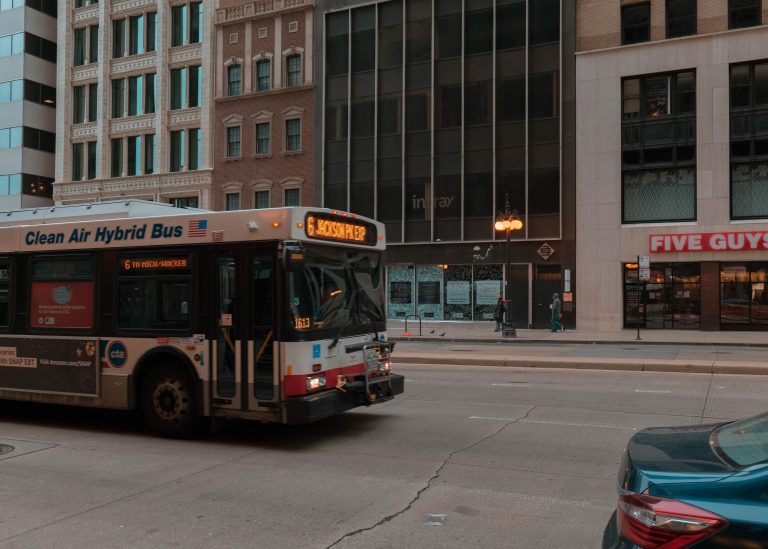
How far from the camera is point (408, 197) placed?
3459cm

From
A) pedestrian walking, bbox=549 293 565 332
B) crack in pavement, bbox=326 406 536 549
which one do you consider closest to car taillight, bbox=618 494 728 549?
crack in pavement, bbox=326 406 536 549

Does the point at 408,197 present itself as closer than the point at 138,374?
No

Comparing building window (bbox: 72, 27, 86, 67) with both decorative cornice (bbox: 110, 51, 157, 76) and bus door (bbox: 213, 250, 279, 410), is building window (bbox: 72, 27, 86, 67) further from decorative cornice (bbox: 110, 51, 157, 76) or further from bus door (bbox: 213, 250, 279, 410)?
bus door (bbox: 213, 250, 279, 410)

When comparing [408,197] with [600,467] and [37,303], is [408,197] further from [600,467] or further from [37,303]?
[600,467]

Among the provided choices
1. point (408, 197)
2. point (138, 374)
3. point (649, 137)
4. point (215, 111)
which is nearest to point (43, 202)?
point (215, 111)

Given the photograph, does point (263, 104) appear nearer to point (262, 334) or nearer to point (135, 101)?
point (135, 101)

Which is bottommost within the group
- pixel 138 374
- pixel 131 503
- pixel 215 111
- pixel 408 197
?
pixel 131 503

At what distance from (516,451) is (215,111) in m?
36.8

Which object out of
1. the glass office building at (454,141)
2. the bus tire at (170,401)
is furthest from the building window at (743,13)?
the bus tire at (170,401)

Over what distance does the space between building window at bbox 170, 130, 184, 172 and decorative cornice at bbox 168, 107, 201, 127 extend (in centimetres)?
57

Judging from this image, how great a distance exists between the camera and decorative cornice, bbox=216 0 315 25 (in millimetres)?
37547

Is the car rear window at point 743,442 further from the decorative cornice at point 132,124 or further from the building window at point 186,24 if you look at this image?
the decorative cornice at point 132,124

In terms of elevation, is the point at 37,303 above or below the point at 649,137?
below

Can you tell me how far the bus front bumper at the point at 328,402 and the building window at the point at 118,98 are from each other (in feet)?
133
